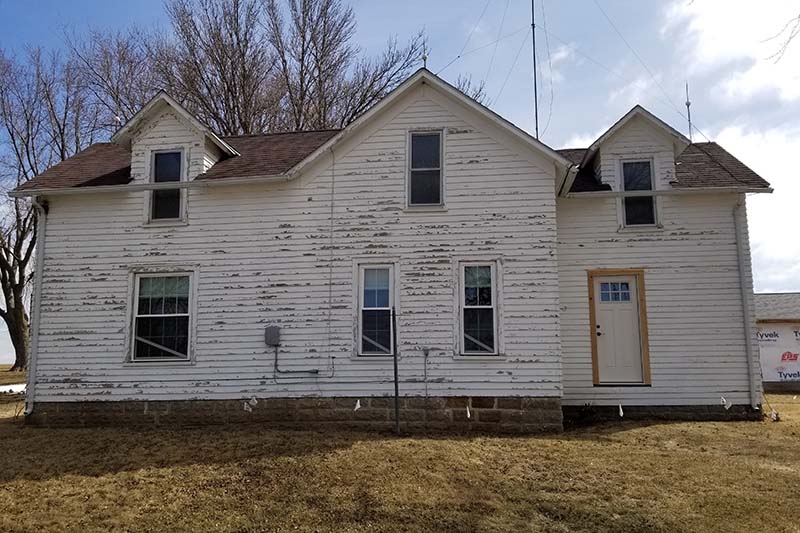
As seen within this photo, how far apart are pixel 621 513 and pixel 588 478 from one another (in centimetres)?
108

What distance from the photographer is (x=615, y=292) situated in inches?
474

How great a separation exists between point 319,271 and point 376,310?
1182 mm

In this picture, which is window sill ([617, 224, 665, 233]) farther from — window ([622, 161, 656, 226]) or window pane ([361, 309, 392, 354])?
window pane ([361, 309, 392, 354])

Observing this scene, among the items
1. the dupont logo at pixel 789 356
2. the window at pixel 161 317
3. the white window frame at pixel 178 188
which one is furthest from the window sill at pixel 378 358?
the dupont logo at pixel 789 356

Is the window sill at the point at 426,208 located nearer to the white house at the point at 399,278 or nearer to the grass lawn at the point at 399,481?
the white house at the point at 399,278

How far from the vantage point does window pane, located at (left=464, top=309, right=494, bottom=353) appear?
10.6m

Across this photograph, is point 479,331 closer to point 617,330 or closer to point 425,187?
point 425,187

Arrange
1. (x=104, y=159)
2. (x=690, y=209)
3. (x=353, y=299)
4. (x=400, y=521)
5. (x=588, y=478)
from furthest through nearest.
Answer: (x=104, y=159) < (x=690, y=209) < (x=353, y=299) < (x=588, y=478) < (x=400, y=521)

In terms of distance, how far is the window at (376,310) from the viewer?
10.8 metres

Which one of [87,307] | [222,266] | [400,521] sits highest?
[222,266]

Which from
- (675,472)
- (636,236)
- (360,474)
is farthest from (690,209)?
A: (360,474)

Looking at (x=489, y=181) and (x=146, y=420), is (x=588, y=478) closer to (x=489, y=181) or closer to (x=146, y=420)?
(x=489, y=181)

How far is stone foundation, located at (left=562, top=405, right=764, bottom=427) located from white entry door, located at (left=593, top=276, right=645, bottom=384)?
0.50m

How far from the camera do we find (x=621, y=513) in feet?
21.3
